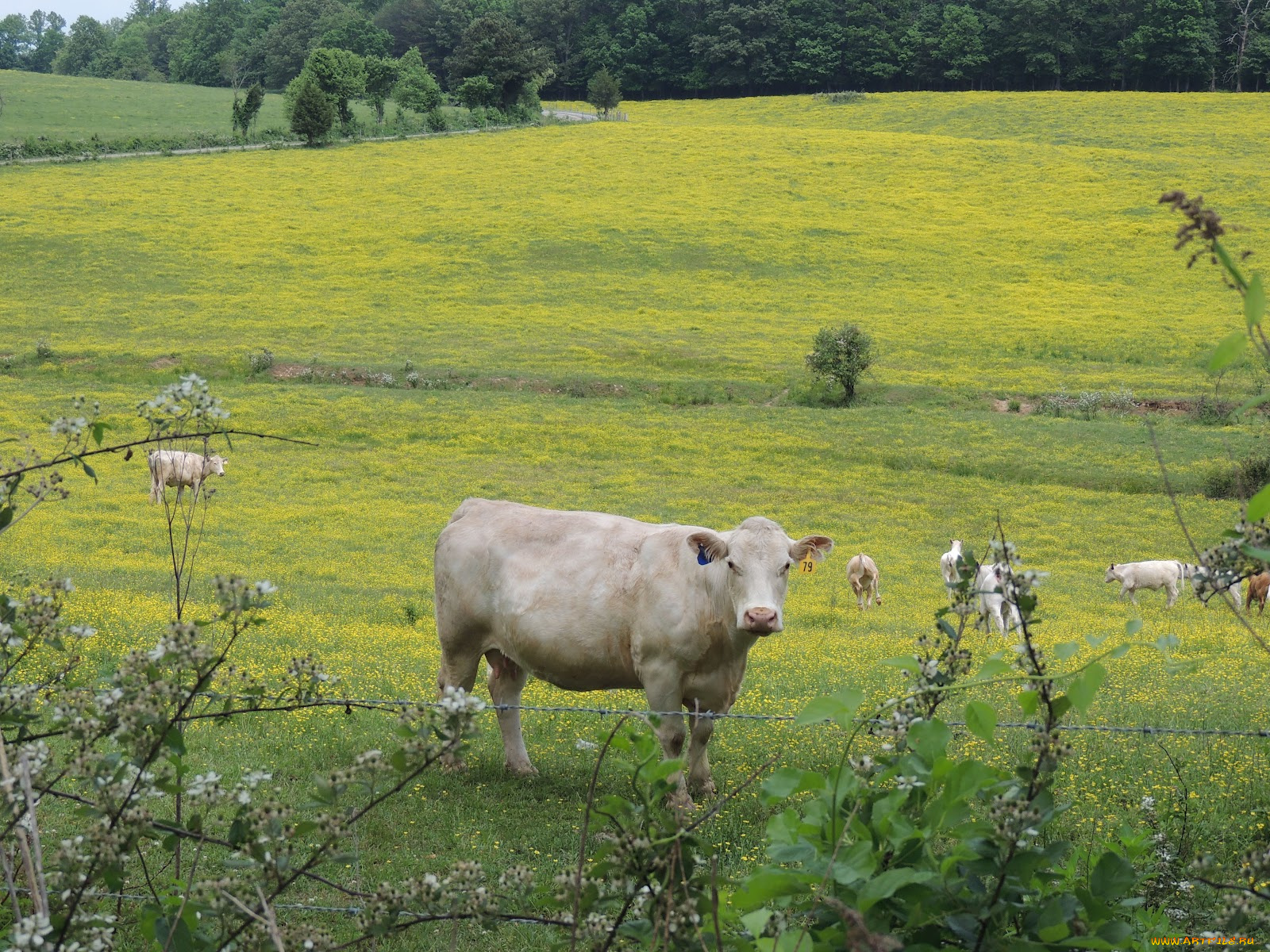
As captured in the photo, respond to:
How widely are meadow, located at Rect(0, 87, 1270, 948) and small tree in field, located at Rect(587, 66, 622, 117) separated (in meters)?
13.0

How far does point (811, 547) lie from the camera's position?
332 inches

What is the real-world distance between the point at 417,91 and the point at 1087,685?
294 ft

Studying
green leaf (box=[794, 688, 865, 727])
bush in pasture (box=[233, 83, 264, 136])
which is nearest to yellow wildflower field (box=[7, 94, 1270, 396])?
bush in pasture (box=[233, 83, 264, 136])

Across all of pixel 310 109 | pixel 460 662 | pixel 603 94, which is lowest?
pixel 460 662

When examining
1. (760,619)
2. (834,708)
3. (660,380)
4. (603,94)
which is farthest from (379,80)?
(834,708)

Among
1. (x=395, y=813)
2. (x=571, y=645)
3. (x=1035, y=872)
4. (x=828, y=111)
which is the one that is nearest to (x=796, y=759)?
(x=571, y=645)

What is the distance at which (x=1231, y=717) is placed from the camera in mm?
9898

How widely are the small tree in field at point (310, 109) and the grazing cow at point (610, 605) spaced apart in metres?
70.2

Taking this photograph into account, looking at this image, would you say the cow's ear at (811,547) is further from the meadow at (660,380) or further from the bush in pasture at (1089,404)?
the bush in pasture at (1089,404)

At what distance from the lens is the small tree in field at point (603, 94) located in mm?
92812

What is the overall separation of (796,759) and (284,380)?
31.6 metres

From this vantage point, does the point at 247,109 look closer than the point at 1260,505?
No

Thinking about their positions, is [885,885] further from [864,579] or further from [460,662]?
[864,579]

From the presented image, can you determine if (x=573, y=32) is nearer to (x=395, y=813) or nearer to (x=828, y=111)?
(x=828, y=111)
